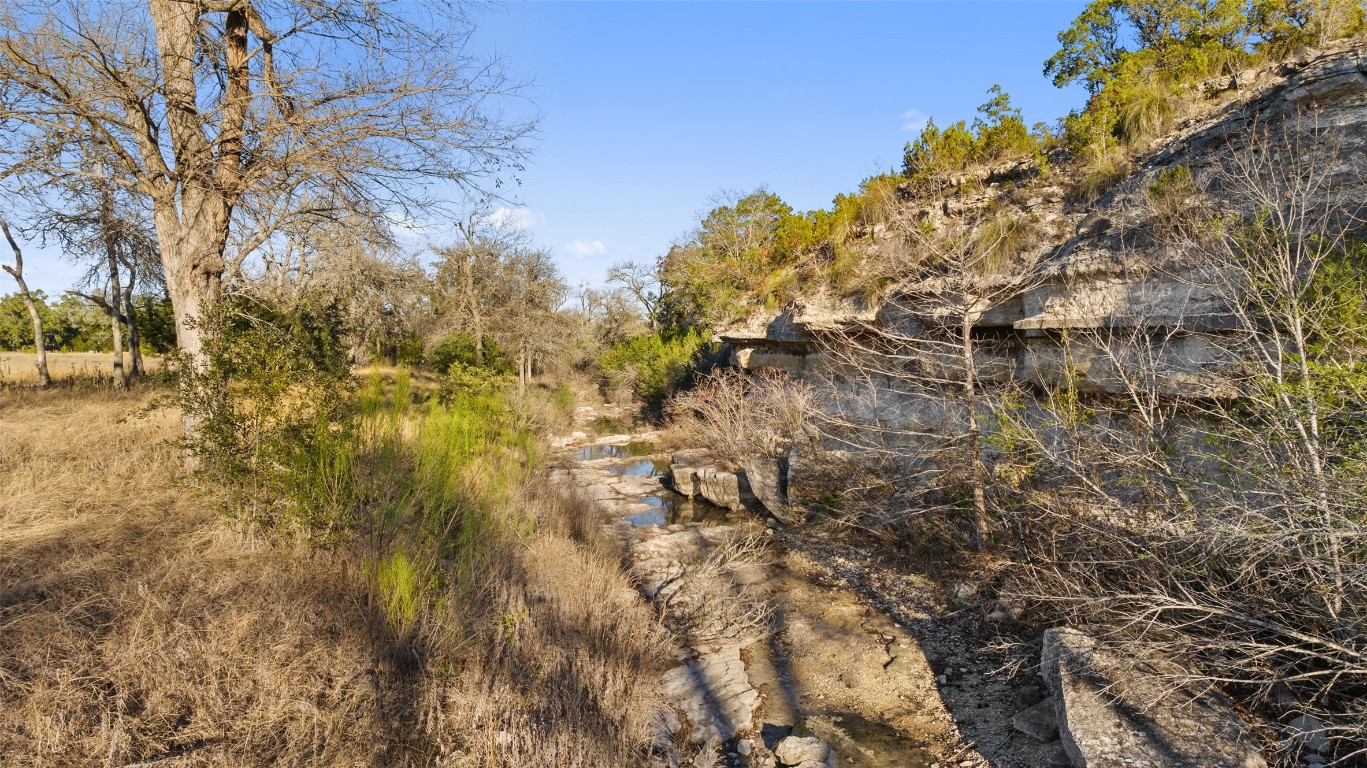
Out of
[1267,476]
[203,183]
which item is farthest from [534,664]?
[203,183]

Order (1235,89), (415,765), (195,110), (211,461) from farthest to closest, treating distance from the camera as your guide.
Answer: (1235,89)
(195,110)
(211,461)
(415,765)

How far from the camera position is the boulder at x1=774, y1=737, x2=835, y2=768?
3982mm

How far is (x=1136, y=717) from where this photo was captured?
3.36 metres

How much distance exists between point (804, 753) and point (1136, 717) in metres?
1.91

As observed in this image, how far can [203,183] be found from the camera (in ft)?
18.2

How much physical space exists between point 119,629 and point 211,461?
1.61 metres

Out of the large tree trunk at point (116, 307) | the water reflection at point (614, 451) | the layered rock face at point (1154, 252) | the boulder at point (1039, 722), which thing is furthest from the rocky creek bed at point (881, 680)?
the large tree trunk at point (116, 307)

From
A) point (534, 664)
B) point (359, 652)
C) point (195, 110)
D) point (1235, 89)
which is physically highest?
point (1235, 89)

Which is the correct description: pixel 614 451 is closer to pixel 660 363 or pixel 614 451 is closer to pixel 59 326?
pixel 660 363

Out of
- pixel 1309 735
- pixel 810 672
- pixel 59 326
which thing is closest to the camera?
pixel 1309 735

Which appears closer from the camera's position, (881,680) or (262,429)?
(262,429)

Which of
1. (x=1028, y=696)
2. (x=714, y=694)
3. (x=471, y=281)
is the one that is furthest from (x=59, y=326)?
(x=1028, y=696)

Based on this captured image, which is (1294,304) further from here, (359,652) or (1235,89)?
(1235,89)

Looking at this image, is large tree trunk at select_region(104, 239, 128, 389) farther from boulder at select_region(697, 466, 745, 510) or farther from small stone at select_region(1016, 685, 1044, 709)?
small stone at select_region(1016, 685, 1044, 709)
